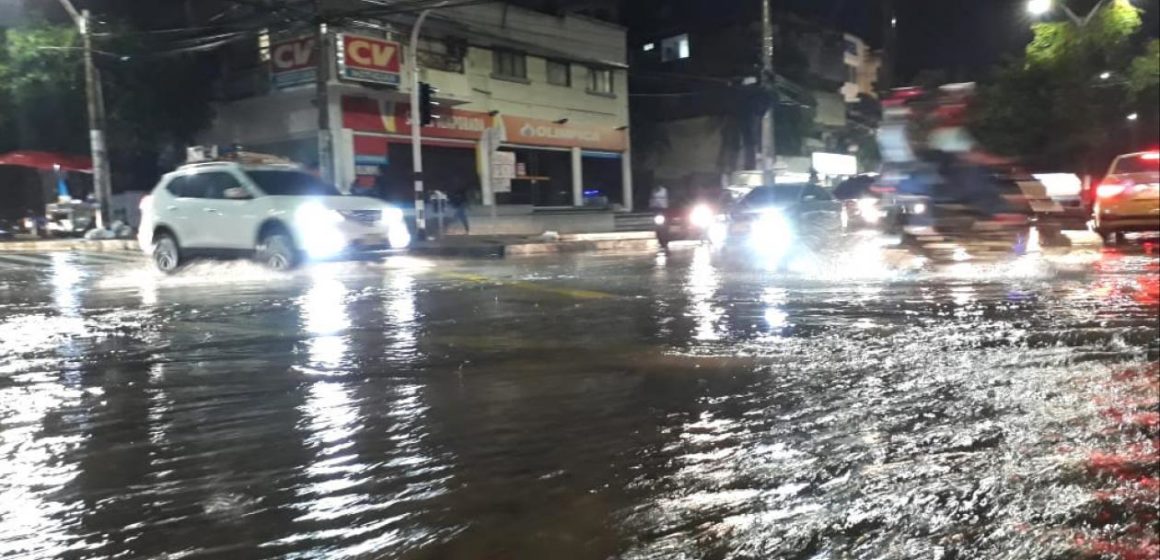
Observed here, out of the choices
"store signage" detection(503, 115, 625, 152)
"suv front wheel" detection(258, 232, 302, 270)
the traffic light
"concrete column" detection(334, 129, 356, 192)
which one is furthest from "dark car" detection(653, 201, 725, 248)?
"store signage" detection(503, 115, 625, 152)

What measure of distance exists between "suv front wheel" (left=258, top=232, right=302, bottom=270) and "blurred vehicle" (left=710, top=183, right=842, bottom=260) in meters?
8.14

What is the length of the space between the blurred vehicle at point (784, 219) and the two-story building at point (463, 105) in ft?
25.0

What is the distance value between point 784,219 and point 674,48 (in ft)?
93.9

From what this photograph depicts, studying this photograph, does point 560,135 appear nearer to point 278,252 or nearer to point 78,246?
point 78,246

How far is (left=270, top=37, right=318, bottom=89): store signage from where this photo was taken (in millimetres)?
24625

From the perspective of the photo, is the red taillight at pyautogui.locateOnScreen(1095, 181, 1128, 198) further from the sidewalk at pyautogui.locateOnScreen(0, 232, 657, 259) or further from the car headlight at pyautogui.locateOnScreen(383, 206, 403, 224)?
the car headlight at pyautogui.locateOnScreen(383, 206, 403, 224)

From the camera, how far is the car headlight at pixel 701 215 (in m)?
19.7

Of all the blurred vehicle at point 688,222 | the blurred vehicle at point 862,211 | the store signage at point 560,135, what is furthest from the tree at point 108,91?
the blurred vehicle at point 862,211

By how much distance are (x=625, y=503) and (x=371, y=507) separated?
40.3 inches

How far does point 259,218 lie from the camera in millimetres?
13617

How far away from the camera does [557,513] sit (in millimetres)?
3539

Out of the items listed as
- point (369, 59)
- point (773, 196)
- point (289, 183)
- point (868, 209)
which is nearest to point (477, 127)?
point (369, 59)

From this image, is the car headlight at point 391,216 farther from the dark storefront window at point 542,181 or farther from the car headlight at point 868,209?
the dark storefront window at point 542,181

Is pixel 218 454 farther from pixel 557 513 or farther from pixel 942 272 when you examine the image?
pixel 942 272
